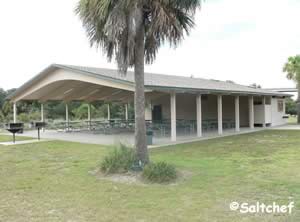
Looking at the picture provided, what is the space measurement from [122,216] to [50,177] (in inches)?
129

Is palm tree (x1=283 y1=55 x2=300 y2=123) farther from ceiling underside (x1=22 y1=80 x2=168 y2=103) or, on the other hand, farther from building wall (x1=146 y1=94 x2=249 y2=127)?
ceiling underside (x1=22 y1=80 x2=168 y2=103)

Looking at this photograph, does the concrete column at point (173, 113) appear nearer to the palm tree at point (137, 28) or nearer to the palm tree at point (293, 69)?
the palm tree at point (137, 28)

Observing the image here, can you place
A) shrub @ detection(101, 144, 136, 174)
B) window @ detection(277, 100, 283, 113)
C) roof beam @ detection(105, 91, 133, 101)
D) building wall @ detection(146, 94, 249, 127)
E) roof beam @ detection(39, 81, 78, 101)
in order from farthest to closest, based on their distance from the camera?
window @ detection(277, 100, 283, 113), building wall @ detection(146, 94, 249, 127), roof beam @ detection(105, 91, 133, 101), roof beam @ detection(39, 81, 78, 101), shrub @ detection(101, 144, 136, 174)

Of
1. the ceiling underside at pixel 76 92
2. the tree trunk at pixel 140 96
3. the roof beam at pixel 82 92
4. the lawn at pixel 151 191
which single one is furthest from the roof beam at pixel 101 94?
the tree trunk at pixel 140 96

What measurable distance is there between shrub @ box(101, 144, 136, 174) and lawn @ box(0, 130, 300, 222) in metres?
0.46

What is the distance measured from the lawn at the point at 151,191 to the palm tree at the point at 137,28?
1571 mm

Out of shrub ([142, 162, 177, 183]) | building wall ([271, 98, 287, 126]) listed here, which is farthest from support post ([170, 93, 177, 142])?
building wall ([271, 98, 287, 126])

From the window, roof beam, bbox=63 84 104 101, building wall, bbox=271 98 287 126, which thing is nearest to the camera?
roof beam, bbox=63 84 104 101

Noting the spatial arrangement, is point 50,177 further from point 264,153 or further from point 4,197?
point 264,153

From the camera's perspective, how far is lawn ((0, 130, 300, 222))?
4473mm

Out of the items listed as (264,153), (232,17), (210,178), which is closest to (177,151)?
(264,153)

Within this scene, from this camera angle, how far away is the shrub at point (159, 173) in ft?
20.8

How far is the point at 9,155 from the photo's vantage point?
10.6m

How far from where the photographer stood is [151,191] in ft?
18.6
